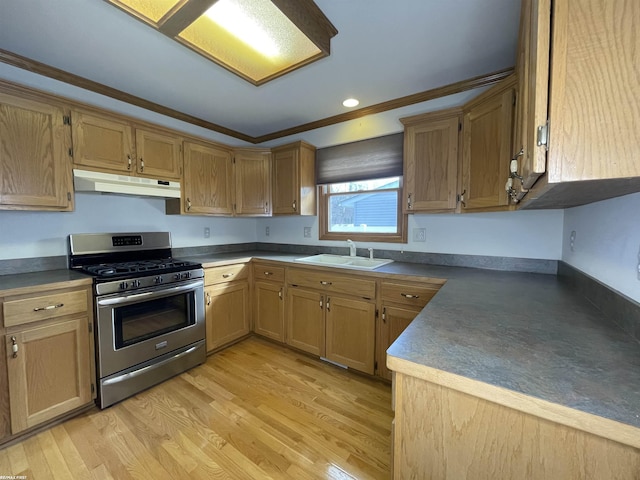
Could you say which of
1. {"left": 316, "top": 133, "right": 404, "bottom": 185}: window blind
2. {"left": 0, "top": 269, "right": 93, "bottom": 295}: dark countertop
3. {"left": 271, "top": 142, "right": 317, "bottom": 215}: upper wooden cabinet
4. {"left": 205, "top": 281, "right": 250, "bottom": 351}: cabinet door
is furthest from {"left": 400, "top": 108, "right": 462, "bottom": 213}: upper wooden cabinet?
{"left": 0, "top": 269, "right": 93, "bottom": 295}: dark countertop

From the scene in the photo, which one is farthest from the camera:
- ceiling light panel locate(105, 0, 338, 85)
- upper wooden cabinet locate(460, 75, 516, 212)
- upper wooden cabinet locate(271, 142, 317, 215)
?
upper wooden cabinet locate(271, 142, 317, 215)

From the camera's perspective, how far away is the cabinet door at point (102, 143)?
192 centimetres

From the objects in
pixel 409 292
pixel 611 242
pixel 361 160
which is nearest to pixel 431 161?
pixel 361 160

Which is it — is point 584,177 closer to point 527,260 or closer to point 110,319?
point 527,260

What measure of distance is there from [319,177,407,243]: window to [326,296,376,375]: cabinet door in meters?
0.79

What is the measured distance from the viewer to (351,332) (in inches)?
87.7

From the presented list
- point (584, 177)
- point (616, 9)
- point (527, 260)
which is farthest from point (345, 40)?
point (527, 260)

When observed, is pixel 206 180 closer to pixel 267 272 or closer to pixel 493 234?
pixel 267 272

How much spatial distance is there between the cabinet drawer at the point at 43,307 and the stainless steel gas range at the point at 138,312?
10cm

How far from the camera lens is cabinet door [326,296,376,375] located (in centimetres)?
212

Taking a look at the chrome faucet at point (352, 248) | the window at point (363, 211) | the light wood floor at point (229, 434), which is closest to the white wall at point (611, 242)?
the window at point (363, 211)

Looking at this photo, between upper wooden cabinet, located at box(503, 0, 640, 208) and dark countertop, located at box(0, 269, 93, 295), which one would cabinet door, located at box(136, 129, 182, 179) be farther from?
upper wooden cabinet, located at box(503, 0, 640, 208)

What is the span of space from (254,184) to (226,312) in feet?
4.76

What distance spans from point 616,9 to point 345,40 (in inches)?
54.4
